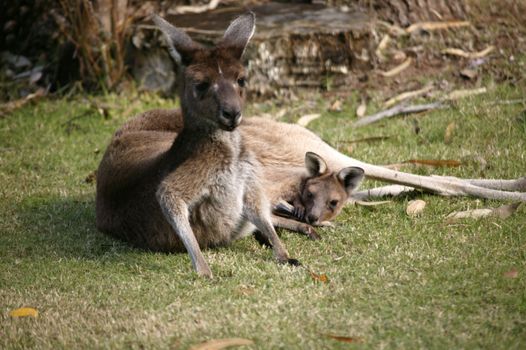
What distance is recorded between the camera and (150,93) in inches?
357

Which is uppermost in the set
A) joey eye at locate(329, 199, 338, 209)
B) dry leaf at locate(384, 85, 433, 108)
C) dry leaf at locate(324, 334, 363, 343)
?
dry leaf at locate(324, 334, 363, 343)

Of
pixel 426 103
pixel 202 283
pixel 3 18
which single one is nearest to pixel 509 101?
pixel 426 103

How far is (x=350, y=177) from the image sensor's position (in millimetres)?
5871

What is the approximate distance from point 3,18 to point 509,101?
6.11m

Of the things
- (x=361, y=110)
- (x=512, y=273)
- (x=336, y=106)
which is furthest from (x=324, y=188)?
(x=336, y=106)

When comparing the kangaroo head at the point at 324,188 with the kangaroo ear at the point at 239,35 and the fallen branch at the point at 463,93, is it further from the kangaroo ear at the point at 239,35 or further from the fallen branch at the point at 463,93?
the fallen branch at the point at 463,93

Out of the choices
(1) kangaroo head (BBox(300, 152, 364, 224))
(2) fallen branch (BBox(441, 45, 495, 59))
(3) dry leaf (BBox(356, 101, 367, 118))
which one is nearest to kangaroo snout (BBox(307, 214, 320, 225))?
(1) kangaroo head (BBox(300, 152, 364, 224))

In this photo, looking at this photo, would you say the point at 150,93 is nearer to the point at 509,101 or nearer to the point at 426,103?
the point at 426,103

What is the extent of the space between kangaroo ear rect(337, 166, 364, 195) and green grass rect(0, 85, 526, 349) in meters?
0.20

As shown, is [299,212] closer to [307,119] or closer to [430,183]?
[430,183]

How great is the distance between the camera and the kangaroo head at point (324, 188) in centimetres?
574

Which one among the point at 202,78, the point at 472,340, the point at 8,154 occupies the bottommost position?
the point at 8,154

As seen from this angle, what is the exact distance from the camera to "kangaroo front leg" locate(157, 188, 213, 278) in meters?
4.93

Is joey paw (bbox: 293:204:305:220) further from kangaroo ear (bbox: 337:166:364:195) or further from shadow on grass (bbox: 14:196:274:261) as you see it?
shadow on grass (bbox: 14:196:274:261)
